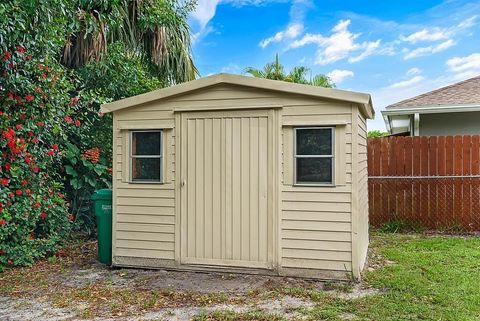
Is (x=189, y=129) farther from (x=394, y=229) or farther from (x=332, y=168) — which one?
(x=394, y=229)

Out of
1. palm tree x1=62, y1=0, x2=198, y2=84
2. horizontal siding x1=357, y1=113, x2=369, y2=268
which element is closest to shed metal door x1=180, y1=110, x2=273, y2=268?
horizontal siding x1=357, y1=113, x2=369, y2=268

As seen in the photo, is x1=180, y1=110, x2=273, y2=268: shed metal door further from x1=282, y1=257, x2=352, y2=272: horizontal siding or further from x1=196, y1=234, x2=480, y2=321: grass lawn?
x1=196, y1=234, x2=480, y2=321: grass lawn

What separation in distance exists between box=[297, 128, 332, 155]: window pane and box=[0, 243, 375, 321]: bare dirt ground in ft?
4.59

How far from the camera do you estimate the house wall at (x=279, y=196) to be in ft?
14.8

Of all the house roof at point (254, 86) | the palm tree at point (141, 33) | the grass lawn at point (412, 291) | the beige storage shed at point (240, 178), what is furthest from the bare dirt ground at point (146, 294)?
the palm tree at point (141, 33)

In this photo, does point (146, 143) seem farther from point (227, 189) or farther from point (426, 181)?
point (426, 181)

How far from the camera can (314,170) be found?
4.62m

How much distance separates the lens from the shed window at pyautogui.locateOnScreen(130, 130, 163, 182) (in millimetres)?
5117

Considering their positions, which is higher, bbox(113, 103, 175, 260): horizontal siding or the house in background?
the house in background

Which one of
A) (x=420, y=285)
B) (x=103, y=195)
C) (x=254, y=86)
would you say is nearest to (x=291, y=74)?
(x=254, y=86)

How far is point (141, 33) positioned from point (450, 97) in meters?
6.42

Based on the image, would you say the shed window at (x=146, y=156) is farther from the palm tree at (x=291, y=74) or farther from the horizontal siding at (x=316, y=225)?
the palm tree at (x=291, y=74)

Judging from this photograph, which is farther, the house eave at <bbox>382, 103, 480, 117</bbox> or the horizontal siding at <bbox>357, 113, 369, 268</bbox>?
the house eave at <bbox>382, 103, 480, 117</bbox>

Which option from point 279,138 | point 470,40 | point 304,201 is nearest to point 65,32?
point 279,138
